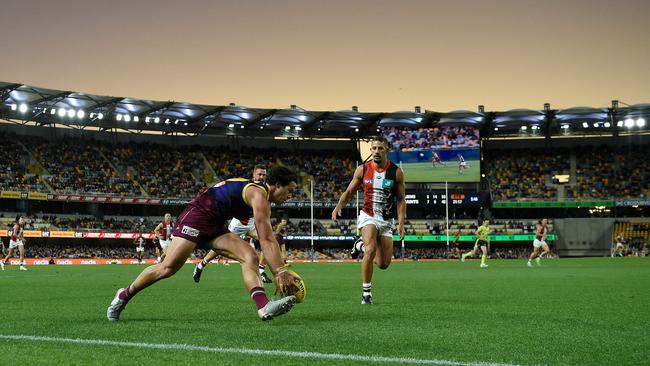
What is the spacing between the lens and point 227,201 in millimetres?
8664

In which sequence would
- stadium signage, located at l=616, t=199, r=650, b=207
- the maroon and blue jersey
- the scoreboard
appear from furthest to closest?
the scoreboard < stadium signage, located at l=616, t=199, r=650, b=207 < the maroon and blue jersey

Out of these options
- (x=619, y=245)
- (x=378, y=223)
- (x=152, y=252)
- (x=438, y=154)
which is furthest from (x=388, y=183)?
(x=438, y=154)

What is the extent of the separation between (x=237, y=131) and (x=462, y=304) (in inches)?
2639

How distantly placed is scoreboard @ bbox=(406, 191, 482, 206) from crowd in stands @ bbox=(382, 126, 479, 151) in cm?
509

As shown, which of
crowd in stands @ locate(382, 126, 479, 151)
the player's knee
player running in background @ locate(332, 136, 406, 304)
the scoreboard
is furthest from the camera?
crowd in stands @ locate(382, 126, 479, 151)

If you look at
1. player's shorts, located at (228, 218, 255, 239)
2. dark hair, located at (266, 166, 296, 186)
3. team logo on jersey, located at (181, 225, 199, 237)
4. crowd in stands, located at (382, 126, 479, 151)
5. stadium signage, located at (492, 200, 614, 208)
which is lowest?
player's shorts, located at (228, 218, 255, 239)

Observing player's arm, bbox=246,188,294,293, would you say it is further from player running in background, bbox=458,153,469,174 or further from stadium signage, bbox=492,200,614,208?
stadium signage, bbox=492,200,614,208

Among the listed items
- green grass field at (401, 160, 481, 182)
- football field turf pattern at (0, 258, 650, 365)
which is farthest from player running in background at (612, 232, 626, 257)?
football field turf pattern at (0, 258, 650, 365)

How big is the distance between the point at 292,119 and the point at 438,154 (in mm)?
15842

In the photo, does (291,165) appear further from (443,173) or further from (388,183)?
(388,183)

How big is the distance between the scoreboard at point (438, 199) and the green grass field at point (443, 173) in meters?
1.49

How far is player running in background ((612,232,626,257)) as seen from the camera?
62562 millimetres

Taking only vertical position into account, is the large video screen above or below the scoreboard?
above

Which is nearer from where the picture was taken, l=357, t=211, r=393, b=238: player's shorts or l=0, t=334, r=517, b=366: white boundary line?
l=0, t=334, r=517, b=366: white boundary line
